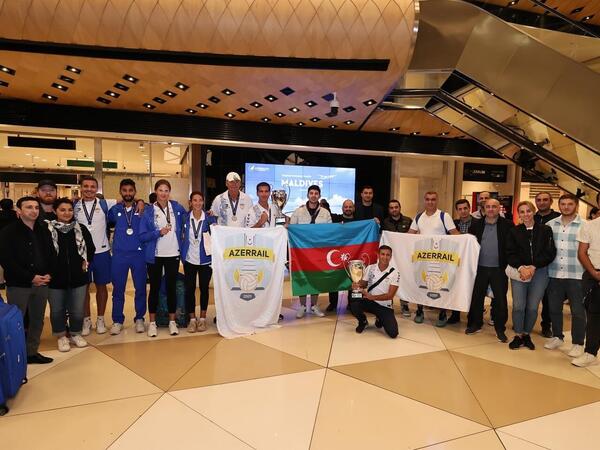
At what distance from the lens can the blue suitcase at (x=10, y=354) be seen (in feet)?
8.36

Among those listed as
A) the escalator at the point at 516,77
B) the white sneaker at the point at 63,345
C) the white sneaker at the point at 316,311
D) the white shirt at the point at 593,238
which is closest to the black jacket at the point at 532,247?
the white shirt at the point at 593,238

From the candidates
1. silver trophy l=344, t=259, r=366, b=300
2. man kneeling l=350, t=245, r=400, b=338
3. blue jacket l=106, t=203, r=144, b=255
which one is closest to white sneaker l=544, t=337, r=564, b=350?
man kneeling l=350, t=245, r=400, b=338

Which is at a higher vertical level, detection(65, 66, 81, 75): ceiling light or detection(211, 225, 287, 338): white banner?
detection(65, 66, 81, 75): ceiling light

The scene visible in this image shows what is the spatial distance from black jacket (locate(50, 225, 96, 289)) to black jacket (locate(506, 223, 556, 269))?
186 inches

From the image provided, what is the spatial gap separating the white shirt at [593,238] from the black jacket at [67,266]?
16.7ft

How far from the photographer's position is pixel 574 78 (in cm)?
608

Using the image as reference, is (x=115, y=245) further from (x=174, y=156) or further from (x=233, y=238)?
(x=174, y=156)

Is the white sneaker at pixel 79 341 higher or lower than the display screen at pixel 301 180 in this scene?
lower

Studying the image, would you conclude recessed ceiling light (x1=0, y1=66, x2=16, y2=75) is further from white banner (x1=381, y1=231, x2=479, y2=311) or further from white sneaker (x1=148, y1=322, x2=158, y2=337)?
white banner (x1=381, y1=231, x2=479, y2=311)

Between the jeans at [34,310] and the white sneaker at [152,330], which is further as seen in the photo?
the white sneaker at [152,330]

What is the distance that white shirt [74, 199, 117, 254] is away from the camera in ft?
14.0

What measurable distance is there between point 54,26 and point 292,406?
5.92m

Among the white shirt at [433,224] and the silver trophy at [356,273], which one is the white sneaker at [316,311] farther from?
the white shirt at [433,224]

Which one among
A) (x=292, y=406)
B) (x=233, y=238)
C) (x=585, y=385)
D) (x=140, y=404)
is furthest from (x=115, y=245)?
(x=585, y=385)
